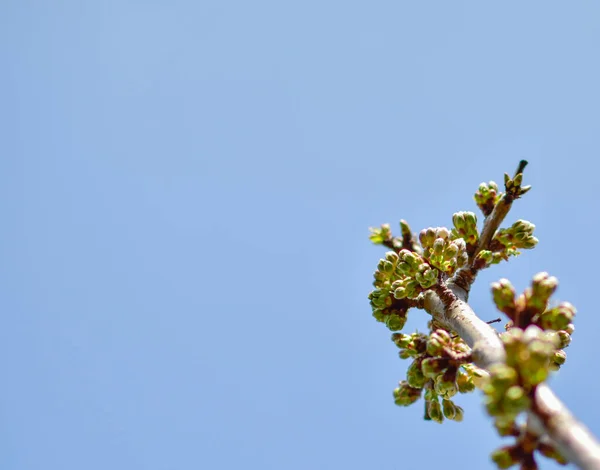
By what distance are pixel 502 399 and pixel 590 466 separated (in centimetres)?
75

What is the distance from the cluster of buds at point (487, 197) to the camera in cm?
825

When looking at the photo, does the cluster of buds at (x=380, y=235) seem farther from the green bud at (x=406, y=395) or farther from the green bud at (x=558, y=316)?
the green bud at (x=558, y=316)

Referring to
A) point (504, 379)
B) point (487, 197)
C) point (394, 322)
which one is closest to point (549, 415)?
point (504, 379)

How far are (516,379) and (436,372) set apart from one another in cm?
206

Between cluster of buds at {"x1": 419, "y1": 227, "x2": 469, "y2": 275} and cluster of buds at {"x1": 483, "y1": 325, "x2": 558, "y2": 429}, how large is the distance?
3.49 m

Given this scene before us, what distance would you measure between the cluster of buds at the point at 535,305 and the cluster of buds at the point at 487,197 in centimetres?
302

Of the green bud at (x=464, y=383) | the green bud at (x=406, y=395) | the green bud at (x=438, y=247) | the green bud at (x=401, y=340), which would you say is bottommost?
the green bud at (x=464, y=383)

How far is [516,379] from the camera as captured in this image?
158 inches

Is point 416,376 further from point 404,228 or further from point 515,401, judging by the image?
point 404,228

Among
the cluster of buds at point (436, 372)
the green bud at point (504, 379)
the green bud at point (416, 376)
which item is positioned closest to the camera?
the green bud at point (504, 379)

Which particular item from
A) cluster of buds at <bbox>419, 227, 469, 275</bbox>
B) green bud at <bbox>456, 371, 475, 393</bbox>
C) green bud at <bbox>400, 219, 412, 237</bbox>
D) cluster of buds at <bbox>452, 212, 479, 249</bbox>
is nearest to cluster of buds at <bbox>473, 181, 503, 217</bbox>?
cluster of buds at <bbox>452, 212, 479, 249</bbox>

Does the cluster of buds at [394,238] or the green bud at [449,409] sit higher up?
the cluster of buds at [394,238]

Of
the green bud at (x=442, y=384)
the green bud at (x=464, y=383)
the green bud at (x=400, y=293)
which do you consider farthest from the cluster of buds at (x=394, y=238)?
the green bud at (x=442, y=384)

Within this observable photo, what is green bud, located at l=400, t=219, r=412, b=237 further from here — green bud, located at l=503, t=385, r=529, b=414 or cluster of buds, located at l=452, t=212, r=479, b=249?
green bud, located at l=503, t=385, r=529, b=414
